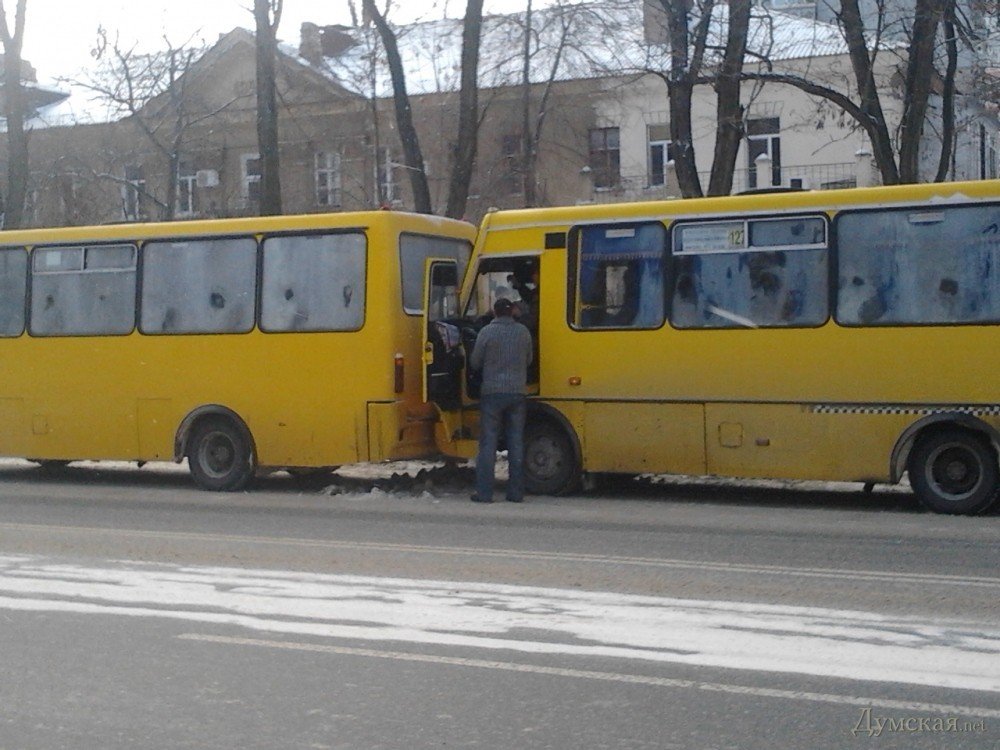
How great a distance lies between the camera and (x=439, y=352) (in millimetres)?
14531

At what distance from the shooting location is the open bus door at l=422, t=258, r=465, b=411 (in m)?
14.4

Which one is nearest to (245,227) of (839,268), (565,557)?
(839,268)

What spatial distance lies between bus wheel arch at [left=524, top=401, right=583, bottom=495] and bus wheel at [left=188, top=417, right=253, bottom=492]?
10.3 feet

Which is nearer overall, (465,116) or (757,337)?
(757,337)

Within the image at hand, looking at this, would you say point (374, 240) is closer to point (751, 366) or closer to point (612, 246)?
point (612, 246)

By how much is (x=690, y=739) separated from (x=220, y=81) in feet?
139

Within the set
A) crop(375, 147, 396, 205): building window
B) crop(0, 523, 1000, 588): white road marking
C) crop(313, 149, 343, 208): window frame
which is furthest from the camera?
crop(313, 149, 343, 208): window frame

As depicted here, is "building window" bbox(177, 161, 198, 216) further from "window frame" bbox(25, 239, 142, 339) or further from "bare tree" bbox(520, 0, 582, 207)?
"window frame" bbox(25, 239, 142, 339)

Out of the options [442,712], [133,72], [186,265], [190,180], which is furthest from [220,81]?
[442,712]

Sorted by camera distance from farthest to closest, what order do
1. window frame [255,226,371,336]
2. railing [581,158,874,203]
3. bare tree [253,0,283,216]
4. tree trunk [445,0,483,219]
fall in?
1. railing [581,158,874,203]
2. bare tree [253,0,283,216]
3. tree trunk [445,0,483,219]
4. window frame [255,226,371,336]

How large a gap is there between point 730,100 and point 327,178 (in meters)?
22.2

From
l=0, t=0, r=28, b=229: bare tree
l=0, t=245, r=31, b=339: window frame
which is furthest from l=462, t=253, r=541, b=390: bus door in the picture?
l=0, t=0, r=28, b=229: bare tree

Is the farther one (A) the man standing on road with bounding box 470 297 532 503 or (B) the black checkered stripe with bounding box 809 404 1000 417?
(A) the man standing on road with bounding box 470 297 532 503

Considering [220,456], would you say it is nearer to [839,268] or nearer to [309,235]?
[309,235]
